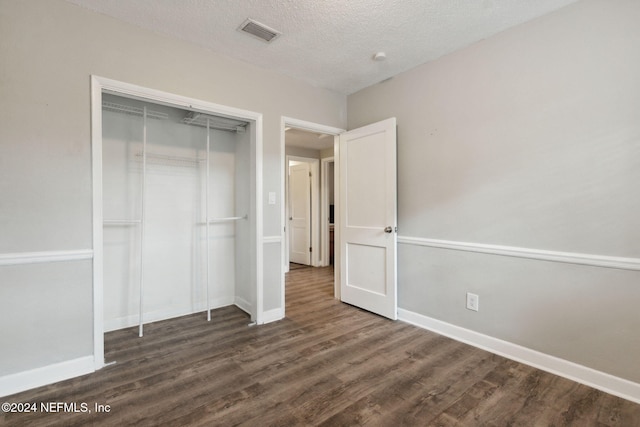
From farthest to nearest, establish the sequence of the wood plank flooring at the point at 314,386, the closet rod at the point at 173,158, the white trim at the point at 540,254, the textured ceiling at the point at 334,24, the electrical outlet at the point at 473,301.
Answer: the closet rod at the point at 173,158, the electrical outlet at the point at 473,301, the textured ceiling at the point at 334,24, the white trim at the point at 540,254, the wood plank flooring at the point at 314,386

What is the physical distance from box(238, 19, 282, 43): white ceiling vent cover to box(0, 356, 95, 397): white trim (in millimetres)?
2691

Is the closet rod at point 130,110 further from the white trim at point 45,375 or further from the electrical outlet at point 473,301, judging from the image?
the electrical outlet at point 473,301

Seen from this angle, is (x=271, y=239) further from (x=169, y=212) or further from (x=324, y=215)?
(x=324, y=215)

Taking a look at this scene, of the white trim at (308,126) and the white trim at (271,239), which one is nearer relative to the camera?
the white trim at (271,239)

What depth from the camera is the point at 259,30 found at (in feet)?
7.57

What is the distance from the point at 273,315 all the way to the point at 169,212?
1550 mm

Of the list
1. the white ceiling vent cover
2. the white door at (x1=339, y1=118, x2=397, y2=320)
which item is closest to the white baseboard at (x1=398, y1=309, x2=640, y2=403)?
the white door at (x1=339, y1=118, x2=397, y2=320)

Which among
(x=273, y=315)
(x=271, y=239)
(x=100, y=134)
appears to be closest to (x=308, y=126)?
(x=271, y=239)

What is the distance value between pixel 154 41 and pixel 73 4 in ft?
1.64

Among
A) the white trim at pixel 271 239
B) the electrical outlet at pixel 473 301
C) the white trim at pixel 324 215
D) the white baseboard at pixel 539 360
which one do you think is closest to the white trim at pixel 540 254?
the electrical outlet at pixel 473 301

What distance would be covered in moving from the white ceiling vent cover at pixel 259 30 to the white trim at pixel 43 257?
202 centimetres

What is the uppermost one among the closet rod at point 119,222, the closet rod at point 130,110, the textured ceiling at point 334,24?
the textured ceiling at point 334,24

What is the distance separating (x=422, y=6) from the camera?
2021 millimetres

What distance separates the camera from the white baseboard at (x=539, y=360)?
181cm
